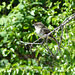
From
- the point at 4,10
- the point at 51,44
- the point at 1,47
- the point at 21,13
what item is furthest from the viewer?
the point at 4,10

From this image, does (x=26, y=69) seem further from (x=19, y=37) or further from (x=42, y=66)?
(x=19, y=37)

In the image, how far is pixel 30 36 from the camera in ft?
13.7

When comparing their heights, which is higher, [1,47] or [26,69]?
[1,47]

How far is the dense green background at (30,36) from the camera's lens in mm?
3979

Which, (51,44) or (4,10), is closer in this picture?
(51,44)

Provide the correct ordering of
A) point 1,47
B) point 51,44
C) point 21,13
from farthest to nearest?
point 1,47 < point 21,13 < point 51,44

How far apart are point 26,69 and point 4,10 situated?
1.71 metres

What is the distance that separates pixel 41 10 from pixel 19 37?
2.43 ft

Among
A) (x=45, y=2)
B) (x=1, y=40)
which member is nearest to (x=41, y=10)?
(x=45, y=2)

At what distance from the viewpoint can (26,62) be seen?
4406 mm

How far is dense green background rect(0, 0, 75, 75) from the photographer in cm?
398

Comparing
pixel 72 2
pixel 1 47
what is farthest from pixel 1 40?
pixel 72 2

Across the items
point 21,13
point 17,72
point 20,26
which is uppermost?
point 21,13

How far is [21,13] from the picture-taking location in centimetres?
418
